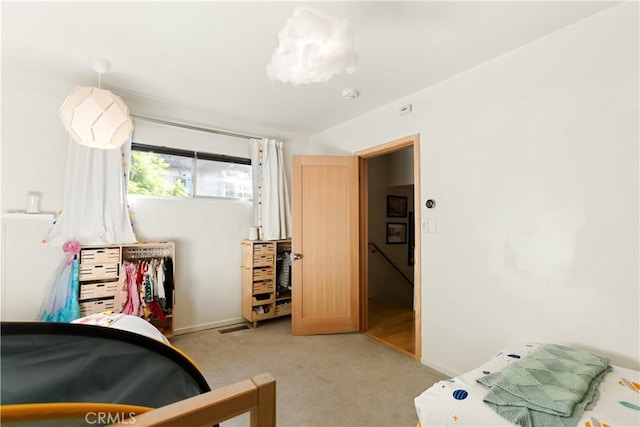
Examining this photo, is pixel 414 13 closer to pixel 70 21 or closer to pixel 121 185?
pixel 70 21

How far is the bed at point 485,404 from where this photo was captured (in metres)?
1.13

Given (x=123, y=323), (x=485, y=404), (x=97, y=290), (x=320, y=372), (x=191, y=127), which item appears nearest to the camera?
(x=485, y=404)

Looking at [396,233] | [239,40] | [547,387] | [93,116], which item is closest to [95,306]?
[93,116]

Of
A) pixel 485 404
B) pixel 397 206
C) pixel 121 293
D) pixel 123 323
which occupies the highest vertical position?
pixel 397 206

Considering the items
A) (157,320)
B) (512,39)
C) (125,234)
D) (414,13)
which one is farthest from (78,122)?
(512,39)

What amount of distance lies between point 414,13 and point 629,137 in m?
1.39

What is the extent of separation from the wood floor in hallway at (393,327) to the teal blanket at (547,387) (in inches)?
56.5

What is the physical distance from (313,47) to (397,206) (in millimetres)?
4268

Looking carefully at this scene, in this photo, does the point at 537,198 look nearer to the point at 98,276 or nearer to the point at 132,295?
the point at 132,295

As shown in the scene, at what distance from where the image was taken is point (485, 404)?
124cm

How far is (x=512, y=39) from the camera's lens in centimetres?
196

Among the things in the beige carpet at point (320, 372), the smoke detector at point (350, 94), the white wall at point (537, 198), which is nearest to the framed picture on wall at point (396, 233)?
the beige carpet at point (320, 372)

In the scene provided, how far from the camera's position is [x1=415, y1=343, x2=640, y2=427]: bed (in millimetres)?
1133

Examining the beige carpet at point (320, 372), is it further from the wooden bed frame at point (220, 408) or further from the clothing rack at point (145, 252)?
the wooden bed frame at point (220, 408)
